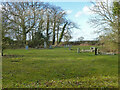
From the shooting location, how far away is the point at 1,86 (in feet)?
4.60

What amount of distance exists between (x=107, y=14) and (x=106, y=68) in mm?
1856

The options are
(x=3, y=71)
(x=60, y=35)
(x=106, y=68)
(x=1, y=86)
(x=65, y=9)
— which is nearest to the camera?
(x=1, y=86)

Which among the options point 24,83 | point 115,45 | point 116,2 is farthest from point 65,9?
point 24,83

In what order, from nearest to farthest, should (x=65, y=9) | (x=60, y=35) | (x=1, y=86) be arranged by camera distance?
(x=1, y=86)
(x=60, y=35)
(x=65, y=9)

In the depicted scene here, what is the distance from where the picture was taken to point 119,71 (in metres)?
1.90

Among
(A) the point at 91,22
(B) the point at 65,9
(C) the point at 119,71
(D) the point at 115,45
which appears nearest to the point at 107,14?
(A) the point at 91,22

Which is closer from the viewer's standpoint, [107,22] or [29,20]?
[29,20]

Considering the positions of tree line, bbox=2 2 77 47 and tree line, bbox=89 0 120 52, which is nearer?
tree line, bbox=2 2 77 47

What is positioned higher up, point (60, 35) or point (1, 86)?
point (60, 35)

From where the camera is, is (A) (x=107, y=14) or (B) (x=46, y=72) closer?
(B) (x=46, y=72)

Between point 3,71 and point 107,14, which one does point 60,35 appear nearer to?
point 3,71

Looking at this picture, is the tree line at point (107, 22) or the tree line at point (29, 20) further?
the tree line at point (107, 22)

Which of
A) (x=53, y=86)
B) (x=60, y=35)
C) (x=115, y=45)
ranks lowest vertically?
(x=53, y=86)

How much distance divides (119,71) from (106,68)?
190mm
